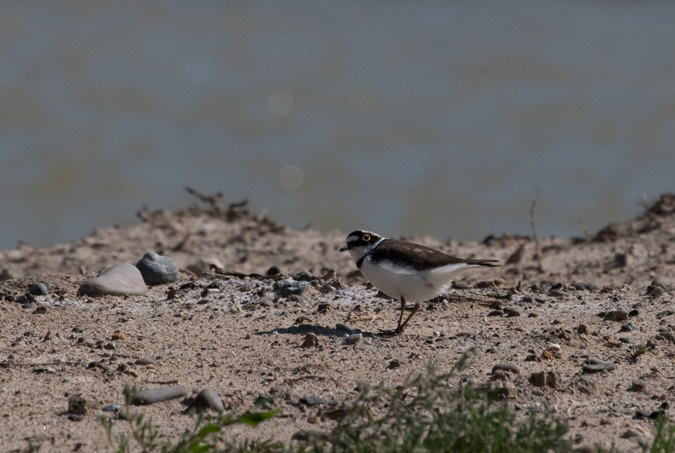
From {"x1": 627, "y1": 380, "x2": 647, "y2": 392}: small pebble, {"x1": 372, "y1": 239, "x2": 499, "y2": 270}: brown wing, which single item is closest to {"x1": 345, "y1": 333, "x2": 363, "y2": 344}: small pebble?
{"x1": 372, "y1": 239, "x2": 499, "y2": 270}: brown wing

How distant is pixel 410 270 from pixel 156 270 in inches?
77.0

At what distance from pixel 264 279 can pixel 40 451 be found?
2.92 m

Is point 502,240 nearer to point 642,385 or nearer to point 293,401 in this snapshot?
point 642,385

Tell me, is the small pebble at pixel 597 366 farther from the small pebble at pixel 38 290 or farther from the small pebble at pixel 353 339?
the small pebble at pixel 38 290

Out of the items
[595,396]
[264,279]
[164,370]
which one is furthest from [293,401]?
[264,279]

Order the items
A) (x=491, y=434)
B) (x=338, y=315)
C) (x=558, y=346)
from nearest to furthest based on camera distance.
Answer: (x=491, y=434)
(x=558, y=346)
(x=338, y=315)

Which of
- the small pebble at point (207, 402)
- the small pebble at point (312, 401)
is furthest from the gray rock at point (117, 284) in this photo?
the small pebble at point (312, 401)

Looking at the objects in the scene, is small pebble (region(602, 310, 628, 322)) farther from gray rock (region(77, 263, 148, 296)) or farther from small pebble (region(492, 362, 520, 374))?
gray rock (region(77, 263, 148, 296))

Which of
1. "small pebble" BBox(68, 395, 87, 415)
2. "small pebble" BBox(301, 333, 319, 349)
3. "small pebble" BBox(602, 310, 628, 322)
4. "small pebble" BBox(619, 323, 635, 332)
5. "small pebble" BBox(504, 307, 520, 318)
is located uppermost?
"small pebble" BBox(504, 307, 520, 318)

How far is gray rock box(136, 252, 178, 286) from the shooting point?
6996mm

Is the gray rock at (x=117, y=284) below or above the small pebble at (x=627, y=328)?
above

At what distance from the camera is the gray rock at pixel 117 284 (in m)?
6.62

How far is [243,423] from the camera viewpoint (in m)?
4.41

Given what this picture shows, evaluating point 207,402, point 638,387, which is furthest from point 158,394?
point 638,387
